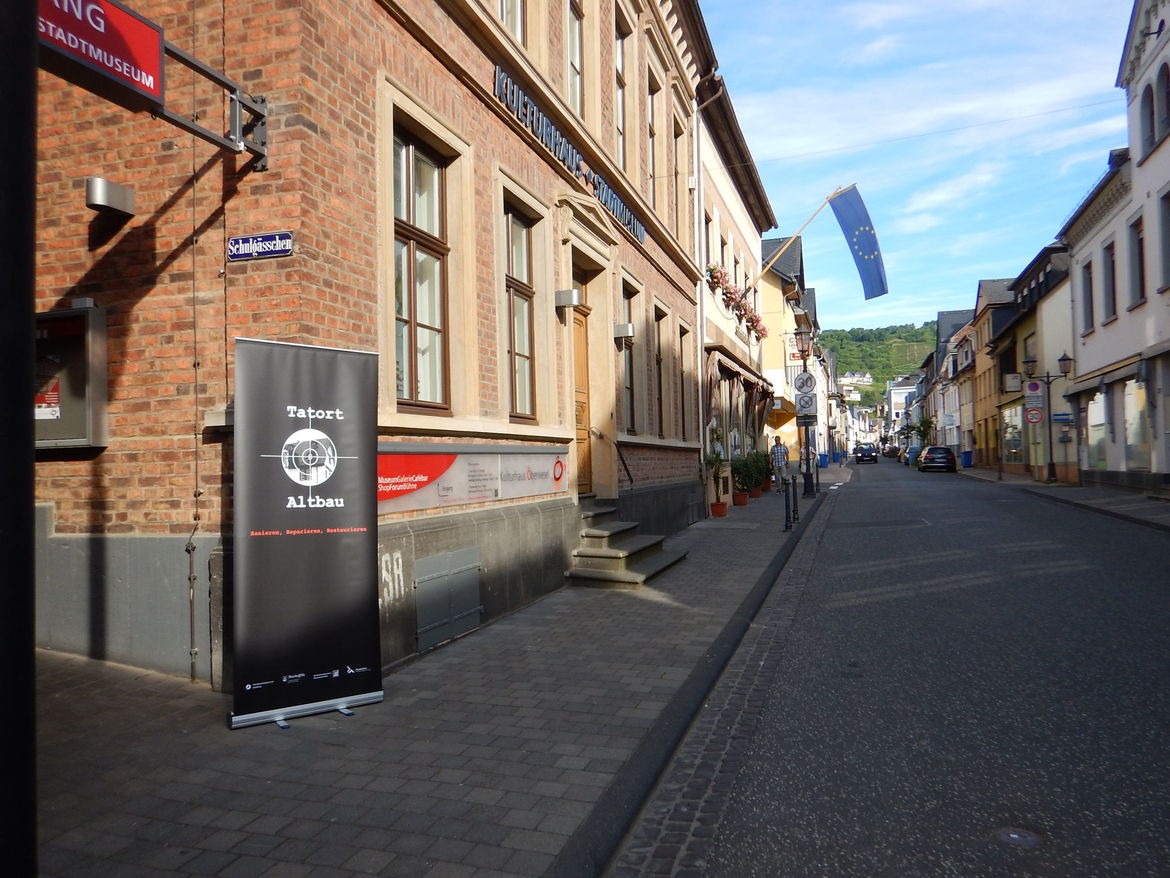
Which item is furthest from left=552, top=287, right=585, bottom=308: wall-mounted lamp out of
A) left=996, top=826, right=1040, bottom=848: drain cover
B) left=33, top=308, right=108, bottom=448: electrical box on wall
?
left=996, top=826, right=1040, bottom=848: drain cover

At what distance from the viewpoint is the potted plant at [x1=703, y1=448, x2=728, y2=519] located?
18328 millimetres

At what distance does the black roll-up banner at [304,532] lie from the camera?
4.61 meters

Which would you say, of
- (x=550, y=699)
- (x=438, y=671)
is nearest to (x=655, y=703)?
(x=550, y=699)

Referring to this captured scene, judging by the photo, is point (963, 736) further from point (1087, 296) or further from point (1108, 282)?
point (1087, 296)

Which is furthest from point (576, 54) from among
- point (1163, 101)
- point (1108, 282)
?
point (1108, 282)

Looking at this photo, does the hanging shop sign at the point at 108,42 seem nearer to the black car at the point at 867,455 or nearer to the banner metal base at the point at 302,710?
the banner metal base at the point at 302,710

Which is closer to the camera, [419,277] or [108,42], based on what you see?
[108,42]

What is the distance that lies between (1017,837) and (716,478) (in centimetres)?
1582

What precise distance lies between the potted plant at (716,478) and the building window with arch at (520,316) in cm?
960

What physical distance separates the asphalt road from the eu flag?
1530cm

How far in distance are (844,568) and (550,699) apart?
6689 mm

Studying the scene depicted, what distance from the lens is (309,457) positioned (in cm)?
487

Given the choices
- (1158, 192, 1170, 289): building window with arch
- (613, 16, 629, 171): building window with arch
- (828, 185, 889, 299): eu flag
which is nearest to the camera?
(613, 16, 629, 171): building window with arch

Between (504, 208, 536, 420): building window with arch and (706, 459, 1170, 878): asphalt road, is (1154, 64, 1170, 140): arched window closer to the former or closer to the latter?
(706, 459, 1170, 878): asphalt road
